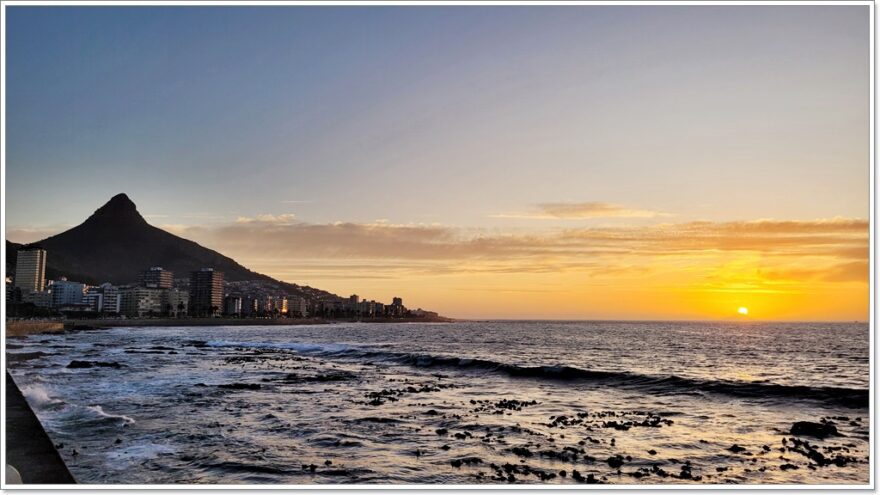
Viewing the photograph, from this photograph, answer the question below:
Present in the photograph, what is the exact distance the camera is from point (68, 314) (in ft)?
397

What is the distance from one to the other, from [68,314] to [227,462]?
13010 cm

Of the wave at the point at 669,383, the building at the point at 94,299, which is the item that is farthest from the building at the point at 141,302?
the wave at the point at 669,383

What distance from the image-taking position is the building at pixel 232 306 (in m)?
172

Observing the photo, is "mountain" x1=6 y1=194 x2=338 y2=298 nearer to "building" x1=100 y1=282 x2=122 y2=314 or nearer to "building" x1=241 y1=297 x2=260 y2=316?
"building" x1=100 y1=282 x2=122 y2=314

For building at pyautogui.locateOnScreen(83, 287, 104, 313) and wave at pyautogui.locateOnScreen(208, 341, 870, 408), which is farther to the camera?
building at pyautogui.locateOnScreen(83, 287, 104, 313)

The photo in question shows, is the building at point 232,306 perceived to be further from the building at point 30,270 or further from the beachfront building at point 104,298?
the building at point 30,270

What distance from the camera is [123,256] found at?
414 feet

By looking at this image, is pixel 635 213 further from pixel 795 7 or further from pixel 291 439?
pixel 291 439

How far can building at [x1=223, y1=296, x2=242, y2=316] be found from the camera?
171688 millimetres

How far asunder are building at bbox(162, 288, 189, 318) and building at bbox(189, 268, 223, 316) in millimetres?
2036

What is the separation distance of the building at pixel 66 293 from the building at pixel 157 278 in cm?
1360

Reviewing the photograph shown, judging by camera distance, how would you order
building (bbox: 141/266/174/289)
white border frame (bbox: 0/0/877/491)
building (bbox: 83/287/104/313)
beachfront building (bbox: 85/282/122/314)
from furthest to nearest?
1. building (bbox: 141/266/174/289)
2. beachfront building (bbox: 85/282/122/314)
3. building (bbox: 83/287/104/313)
4. white border frame (bbox: 0/0/877/491)

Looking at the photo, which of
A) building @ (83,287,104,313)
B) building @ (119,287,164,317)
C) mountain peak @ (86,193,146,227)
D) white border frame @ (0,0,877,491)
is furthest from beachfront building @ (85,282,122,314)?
white border frame @ (0,0,877,491)
